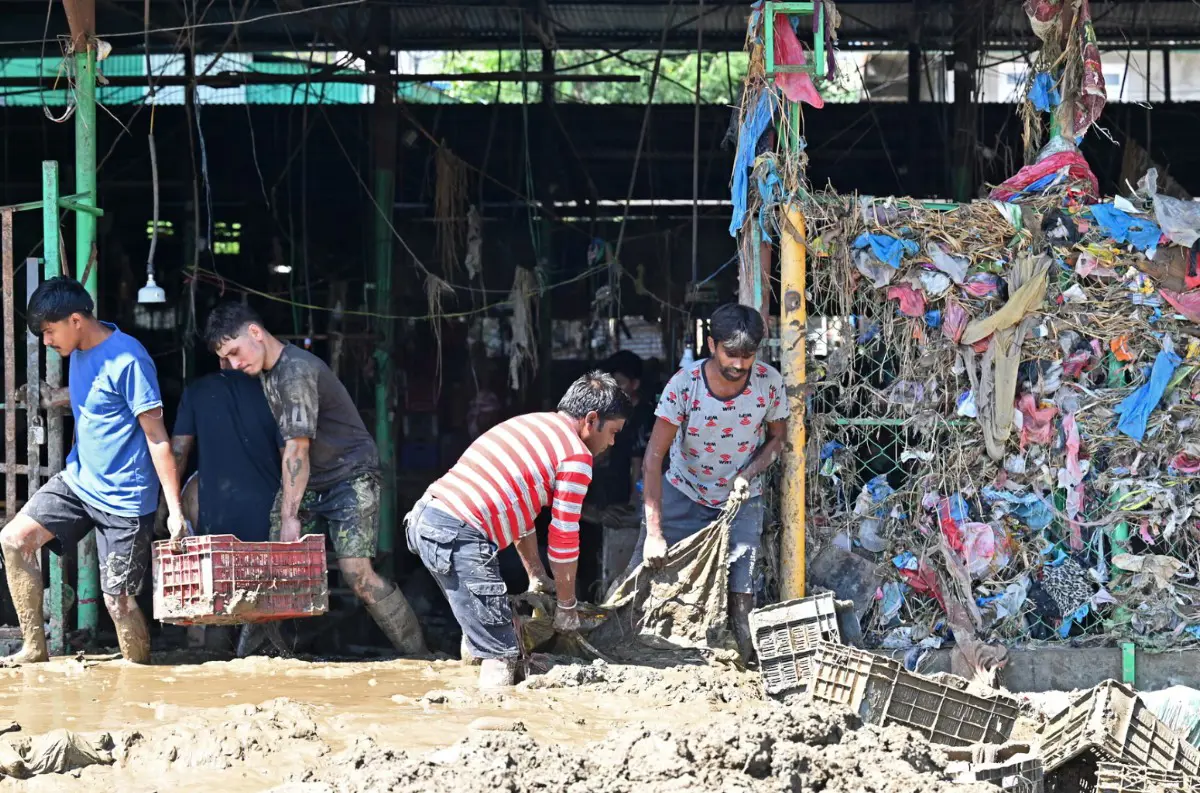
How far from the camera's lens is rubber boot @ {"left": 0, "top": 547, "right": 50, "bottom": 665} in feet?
21.1

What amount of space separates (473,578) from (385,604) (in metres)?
1.11

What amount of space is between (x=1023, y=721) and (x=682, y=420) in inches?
86.6

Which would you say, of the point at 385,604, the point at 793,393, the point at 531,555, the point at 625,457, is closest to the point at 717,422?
the point at 793,393

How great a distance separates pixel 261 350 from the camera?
6.54 metres

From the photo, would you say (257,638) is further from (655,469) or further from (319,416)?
(655,469)

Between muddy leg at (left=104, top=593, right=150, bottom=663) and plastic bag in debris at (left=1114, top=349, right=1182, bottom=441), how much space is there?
5027 mm

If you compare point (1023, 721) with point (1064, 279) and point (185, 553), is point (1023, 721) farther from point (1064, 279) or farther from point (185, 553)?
point (185, 553)

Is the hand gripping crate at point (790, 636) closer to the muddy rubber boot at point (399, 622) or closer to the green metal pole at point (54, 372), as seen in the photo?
the muddy rubber boot at point (399, 622)

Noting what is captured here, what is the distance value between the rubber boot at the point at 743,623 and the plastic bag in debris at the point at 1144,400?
214 cm

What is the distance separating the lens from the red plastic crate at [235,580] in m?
5.95

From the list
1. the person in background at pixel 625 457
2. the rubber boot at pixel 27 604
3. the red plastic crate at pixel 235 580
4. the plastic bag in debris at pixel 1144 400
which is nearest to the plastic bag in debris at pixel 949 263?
the plastic bag in debris at pixel 1144 400

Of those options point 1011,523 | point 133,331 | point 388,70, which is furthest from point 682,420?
point 133,331

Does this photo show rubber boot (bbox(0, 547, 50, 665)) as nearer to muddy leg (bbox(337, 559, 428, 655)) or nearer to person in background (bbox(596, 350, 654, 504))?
muddy leg (bbox(337, 559, 428, 655))

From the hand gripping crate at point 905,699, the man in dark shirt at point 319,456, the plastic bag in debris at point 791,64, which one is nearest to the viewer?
the hand gripping crate at point 905,699
